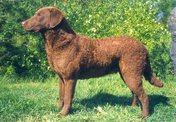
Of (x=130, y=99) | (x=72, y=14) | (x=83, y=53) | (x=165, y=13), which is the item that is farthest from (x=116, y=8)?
(x=165, y=13)

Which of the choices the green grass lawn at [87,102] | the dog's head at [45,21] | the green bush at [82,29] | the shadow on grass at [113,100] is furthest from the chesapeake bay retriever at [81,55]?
the green bush at [82,29]

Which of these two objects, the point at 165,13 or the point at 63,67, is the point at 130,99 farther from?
the point at 165,13

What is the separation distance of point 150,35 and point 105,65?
3.76m

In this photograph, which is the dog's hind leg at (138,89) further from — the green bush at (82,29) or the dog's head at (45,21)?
the green bush at (82,29)

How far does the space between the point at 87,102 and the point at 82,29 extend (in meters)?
3.46

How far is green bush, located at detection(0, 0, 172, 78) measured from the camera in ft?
30.8

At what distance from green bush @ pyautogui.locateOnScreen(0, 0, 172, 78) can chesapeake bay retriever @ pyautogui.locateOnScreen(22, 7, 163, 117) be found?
10.2ft

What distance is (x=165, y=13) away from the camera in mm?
22578

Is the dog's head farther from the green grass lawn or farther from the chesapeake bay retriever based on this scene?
the green grass lawn

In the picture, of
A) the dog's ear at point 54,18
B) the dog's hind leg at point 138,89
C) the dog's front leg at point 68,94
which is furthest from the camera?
the dog's hind leg at point 138,89

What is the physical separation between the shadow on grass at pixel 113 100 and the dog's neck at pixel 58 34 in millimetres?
1419

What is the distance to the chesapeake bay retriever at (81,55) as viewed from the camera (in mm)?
6203

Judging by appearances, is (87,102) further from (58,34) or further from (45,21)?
(45,21)

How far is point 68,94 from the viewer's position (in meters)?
6.32
